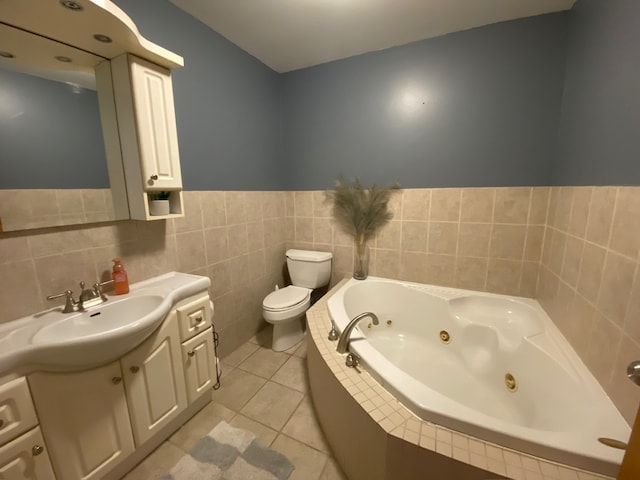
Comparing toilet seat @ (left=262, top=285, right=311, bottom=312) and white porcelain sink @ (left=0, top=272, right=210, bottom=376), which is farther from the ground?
white porcelain sink @ (left=0, top=272, right=210, bottom=376)

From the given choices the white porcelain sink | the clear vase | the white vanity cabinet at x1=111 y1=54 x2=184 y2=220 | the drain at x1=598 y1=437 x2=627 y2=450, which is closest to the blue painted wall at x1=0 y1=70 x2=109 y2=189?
the white vanity cabinet at x1=111 y1=54 x2=184 y2=220

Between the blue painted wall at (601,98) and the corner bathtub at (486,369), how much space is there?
0.84 metres

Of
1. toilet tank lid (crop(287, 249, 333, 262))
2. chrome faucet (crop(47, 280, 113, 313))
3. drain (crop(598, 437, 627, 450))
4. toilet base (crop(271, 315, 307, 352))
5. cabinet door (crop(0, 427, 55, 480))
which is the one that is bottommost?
toilet base (crop(271, 315, 307, 352))

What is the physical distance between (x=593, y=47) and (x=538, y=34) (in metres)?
0.47

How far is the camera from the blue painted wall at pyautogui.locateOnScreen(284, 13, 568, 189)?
5.21ft

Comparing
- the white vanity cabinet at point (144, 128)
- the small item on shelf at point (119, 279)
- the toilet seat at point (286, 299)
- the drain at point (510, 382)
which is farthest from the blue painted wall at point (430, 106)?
the drain at point (510, 382)

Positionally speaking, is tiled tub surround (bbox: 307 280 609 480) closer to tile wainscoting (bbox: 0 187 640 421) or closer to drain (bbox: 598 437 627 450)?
drain (bbox: 598 437 627 450)

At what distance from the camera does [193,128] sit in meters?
1.59

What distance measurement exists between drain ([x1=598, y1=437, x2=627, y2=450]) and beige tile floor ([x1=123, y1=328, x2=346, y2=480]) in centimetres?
97

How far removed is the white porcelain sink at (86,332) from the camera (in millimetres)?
797

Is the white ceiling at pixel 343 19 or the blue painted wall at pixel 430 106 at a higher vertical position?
the white ceiling at pixel 343 19

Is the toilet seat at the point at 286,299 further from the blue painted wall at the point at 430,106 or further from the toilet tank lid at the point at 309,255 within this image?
the blue painted wall at the point at 430,106

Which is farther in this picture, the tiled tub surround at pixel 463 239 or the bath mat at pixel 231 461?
the tiled tub surround at pixel 463 239

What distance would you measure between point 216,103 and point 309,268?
58.0 inches
